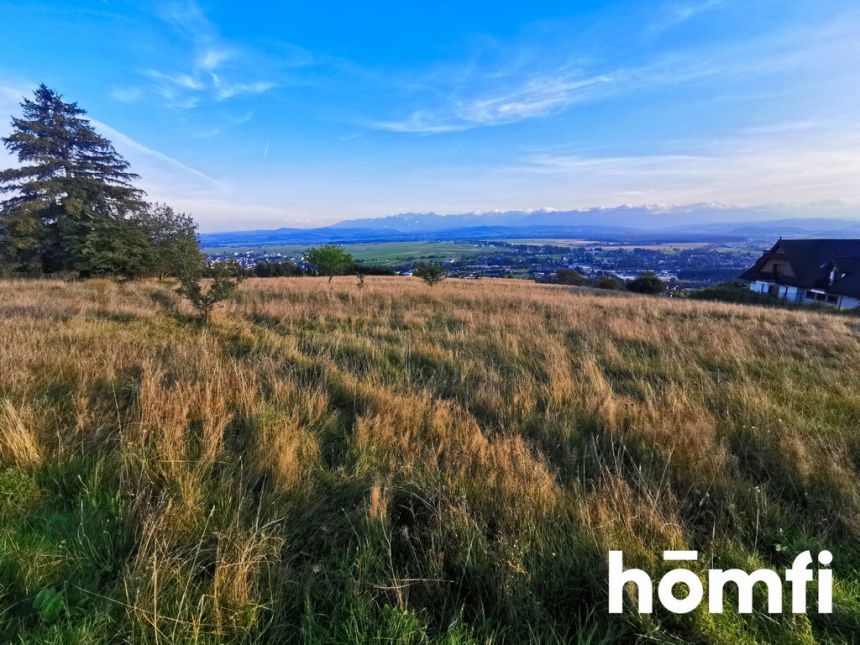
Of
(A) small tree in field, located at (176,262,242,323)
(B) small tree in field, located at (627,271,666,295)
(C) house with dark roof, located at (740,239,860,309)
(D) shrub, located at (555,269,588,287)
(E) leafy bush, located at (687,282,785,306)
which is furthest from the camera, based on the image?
(D) shrub, located at (555,269,588,287)

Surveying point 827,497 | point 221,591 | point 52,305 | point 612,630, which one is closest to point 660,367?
point 827,497

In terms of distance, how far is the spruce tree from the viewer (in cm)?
2188

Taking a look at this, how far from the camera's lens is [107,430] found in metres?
3.08

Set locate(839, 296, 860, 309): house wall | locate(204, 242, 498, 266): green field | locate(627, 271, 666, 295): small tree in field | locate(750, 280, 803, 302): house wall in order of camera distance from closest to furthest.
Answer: locate(839, 296, 860, 309): house wall < locate(750, 280, 803, 302): house wall < locate(627, 271, 666, 295): small tree in field < locate(204, 242, 498, 266): green field

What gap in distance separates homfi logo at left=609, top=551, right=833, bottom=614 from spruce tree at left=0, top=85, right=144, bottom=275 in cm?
2662

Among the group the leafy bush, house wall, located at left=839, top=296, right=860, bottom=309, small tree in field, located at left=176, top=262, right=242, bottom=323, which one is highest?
small tree in field, located at left=176, top=262, right=242, bottom=323

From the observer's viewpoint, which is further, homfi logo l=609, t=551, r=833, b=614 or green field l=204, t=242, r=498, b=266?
green field l=204, t=242, r=498, b=266

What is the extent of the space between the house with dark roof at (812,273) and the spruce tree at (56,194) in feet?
171

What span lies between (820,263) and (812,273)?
3.85 feet

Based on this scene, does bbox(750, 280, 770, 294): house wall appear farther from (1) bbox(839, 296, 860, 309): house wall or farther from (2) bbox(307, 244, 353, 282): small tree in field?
(2) bbox(307, 244, 353, 282): small tree in field

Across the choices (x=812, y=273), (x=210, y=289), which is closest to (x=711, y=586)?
(x=210, y=289)

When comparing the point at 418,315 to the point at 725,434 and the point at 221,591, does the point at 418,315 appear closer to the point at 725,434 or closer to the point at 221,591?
the point at 725,434

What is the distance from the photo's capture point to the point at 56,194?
956 inches

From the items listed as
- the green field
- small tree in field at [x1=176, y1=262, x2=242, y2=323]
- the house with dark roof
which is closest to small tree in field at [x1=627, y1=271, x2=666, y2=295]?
the house with dark roof
